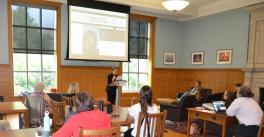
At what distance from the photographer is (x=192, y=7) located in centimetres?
777

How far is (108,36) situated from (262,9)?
4.46 meters

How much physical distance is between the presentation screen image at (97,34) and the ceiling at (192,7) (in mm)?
601

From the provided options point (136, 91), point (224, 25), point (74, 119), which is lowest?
point (136, 91)

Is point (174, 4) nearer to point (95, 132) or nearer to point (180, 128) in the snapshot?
point (180, 128)

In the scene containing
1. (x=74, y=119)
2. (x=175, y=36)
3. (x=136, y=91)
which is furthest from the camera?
(x=175, y=36)

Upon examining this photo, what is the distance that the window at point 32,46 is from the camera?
627 cm

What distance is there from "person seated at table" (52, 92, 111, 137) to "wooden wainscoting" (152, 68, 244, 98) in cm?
619

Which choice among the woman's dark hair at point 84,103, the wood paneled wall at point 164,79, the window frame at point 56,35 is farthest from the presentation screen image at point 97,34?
the woman's dark hair at point 84,103

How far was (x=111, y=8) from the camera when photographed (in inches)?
276

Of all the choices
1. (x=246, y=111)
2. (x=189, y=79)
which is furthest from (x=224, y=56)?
(x=246, y=111)

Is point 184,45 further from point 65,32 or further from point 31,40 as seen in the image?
point 31,40

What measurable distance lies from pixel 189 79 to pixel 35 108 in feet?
21.0

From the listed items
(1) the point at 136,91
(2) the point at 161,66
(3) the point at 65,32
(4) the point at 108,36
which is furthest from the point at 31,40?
(2) the point at 161,66

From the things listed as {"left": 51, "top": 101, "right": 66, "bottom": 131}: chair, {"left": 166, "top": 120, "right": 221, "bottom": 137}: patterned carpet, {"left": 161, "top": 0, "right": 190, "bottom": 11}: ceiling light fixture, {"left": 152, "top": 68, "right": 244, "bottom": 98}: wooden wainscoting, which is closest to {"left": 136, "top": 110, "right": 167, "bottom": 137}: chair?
{"left": 51, "top": 101, "right": 66, "bottom": 131}: chair
